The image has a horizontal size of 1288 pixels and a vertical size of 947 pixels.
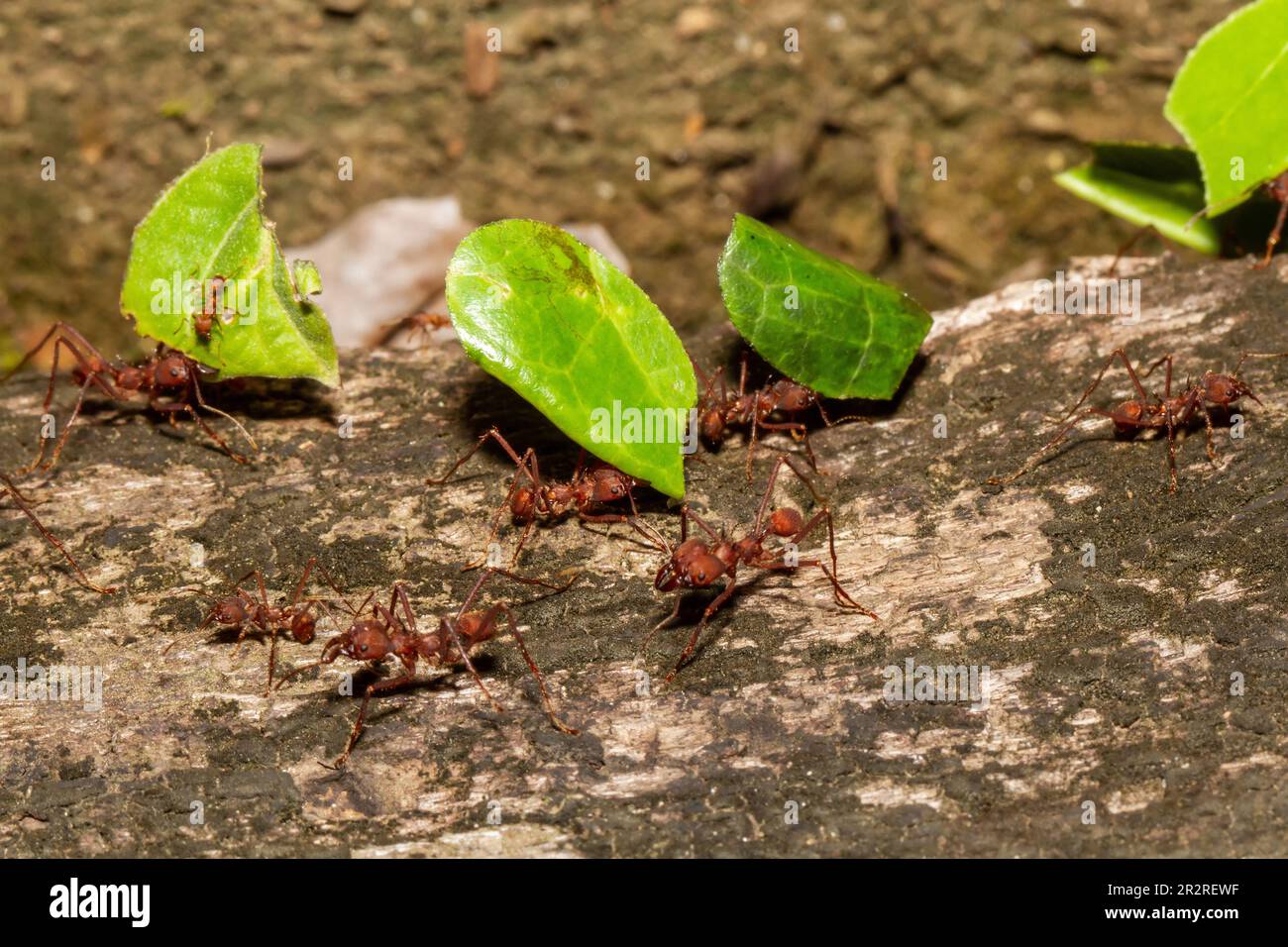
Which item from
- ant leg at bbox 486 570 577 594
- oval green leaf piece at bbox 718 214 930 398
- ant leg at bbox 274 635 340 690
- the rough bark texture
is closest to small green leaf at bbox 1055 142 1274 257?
the rough bark texture

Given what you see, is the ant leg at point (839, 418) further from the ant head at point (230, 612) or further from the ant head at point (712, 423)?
the ant head at point (230, 612)

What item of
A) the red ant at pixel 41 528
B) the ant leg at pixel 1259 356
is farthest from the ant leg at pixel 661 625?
the ant leg at pixel 1259 356

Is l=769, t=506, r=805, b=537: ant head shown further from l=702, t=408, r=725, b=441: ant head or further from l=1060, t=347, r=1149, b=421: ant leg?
l=1060, t=347, r=1149, b=421: ant leg

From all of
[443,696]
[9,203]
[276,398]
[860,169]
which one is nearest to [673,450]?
[443,696]

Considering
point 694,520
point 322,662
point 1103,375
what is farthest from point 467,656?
point 1103,375

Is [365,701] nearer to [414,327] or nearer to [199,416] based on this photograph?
[199,416]

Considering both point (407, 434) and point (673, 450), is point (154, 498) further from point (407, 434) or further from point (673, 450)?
point (673, 450)
